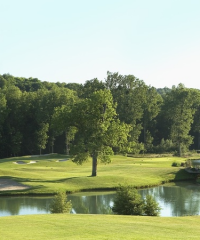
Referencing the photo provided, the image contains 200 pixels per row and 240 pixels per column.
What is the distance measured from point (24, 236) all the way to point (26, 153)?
79655 mm

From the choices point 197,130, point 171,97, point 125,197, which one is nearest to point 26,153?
point 171,97

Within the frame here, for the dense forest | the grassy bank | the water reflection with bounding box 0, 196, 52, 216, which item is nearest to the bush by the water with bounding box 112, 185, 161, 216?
the water reflection with bounding box 0, 196, 52, 216

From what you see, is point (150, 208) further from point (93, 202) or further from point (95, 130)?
point (95, 130)

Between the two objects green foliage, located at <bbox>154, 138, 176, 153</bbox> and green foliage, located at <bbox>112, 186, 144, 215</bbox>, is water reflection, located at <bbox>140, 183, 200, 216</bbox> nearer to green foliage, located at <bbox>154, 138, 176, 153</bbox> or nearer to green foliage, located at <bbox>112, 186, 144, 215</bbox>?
green foliage, located at <bbox>112, 186, 144, 215</bbox>

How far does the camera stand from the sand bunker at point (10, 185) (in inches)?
1499

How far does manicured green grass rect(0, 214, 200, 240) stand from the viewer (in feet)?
49.3

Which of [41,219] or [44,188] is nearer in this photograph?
[41,219]

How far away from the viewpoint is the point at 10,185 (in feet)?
129

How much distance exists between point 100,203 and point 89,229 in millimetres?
16395

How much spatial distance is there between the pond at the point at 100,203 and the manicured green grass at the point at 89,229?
8.76m

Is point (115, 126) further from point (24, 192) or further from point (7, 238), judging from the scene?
point (7, 238)

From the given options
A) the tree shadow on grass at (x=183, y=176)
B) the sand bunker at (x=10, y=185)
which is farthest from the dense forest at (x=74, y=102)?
the sand bunker at (x=10, y=185)

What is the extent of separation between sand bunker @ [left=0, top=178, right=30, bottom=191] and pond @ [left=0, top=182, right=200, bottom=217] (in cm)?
293

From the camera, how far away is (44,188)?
3781 cm
